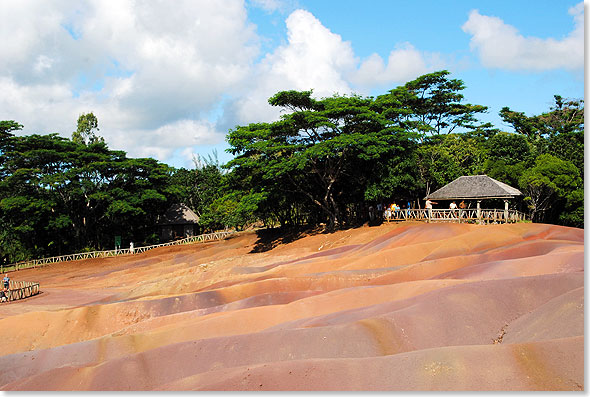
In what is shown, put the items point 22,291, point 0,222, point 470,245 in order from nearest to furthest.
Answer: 1. point 470,245
2. point 22,291
3. point 0,222

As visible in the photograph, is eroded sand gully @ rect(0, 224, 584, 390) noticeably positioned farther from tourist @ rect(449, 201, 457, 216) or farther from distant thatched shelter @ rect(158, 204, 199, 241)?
distant thatched shelter @ rect(158, 204, 199, 241)

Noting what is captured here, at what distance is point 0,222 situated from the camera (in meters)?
43.5

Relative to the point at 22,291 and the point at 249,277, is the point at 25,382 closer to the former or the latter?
the point at 249,277

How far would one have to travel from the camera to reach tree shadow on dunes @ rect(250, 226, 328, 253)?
3872 centimetres

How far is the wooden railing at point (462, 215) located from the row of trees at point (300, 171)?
7.88 feet

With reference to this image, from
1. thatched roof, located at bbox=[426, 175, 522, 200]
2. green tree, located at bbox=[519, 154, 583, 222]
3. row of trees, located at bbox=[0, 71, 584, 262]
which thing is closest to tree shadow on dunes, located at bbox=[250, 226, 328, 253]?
row of trees, located at bbox=[0, 71, 584, 262]

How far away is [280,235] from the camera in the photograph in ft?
140

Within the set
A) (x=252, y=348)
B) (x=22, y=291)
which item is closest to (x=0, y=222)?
(x=22, y=291)

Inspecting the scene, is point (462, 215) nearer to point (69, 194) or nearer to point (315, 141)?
point (315, 141)

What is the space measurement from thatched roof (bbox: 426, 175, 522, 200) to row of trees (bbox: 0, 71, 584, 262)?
2.48 m

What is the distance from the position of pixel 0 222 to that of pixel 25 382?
Answer: 39.0 metres

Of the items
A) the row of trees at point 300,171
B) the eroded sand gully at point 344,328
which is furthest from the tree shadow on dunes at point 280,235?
the eroded sand gully at point 344,328

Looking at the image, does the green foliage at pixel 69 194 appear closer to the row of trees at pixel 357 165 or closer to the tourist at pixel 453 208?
the row of trees at pixel 357 165

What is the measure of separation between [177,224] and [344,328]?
4658 centimetres
